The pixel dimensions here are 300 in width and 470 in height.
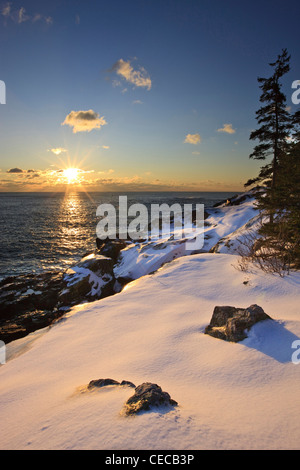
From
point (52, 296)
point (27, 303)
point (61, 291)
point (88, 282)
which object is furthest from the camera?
point (52, 296)

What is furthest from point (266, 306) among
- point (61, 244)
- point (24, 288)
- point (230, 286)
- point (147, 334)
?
point (61, 244)

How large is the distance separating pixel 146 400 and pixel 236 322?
90.8 inches

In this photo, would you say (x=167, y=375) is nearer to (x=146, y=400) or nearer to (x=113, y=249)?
(x=146, y=400)

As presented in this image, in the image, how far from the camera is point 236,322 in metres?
3.94

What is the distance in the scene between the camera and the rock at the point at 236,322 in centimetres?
384

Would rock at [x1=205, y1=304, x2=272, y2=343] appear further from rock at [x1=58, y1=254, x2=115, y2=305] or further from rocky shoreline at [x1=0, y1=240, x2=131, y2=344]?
rock at [x1=58, y1=254, x2=115, y2=305]

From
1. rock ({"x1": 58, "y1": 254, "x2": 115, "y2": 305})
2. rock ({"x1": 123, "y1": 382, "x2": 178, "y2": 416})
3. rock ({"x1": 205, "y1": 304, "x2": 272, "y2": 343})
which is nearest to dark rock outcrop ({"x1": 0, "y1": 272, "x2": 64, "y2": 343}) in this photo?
rock ({"x1": 58, "y1": 254, "x2": 115, "y2": 305})

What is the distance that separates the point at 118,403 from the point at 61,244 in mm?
30664

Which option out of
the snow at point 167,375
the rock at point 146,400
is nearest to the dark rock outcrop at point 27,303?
the snow at point 167,375

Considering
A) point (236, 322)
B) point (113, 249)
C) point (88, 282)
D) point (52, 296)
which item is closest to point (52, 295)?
point (52, 296)

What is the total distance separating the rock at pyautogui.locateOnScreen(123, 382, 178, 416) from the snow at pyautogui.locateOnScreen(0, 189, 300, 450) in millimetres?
100
